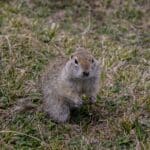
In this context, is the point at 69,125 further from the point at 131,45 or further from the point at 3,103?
the point at 131,45

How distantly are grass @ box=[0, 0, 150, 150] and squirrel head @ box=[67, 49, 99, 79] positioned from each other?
594mm

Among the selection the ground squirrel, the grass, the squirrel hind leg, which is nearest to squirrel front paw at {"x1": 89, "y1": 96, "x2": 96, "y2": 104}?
the ground squirrel

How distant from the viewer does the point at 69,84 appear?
559 centimetres

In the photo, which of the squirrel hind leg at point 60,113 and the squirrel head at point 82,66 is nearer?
the squirrel head at point 82,66

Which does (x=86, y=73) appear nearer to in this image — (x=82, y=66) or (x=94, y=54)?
(x=82, y=66)

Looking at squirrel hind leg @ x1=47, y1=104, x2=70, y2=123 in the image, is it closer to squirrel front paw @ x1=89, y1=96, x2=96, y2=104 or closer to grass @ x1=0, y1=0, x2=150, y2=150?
grass @ x1=0, y1=0, x2=150, y2=150

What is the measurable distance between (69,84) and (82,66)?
34 cm

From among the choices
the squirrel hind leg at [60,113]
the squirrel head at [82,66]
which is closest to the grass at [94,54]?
the squirrel hind leg at [60,113]

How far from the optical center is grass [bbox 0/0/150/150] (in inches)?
219

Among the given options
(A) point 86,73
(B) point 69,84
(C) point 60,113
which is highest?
(A) point 86,73

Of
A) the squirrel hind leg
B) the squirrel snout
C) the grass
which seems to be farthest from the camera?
the squirrel hind leg

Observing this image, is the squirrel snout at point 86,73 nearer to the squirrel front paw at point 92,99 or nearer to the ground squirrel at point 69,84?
the ground squirrel at point 69,84

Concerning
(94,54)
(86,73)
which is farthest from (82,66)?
(94,54)

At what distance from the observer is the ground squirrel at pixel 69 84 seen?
5.39 m
